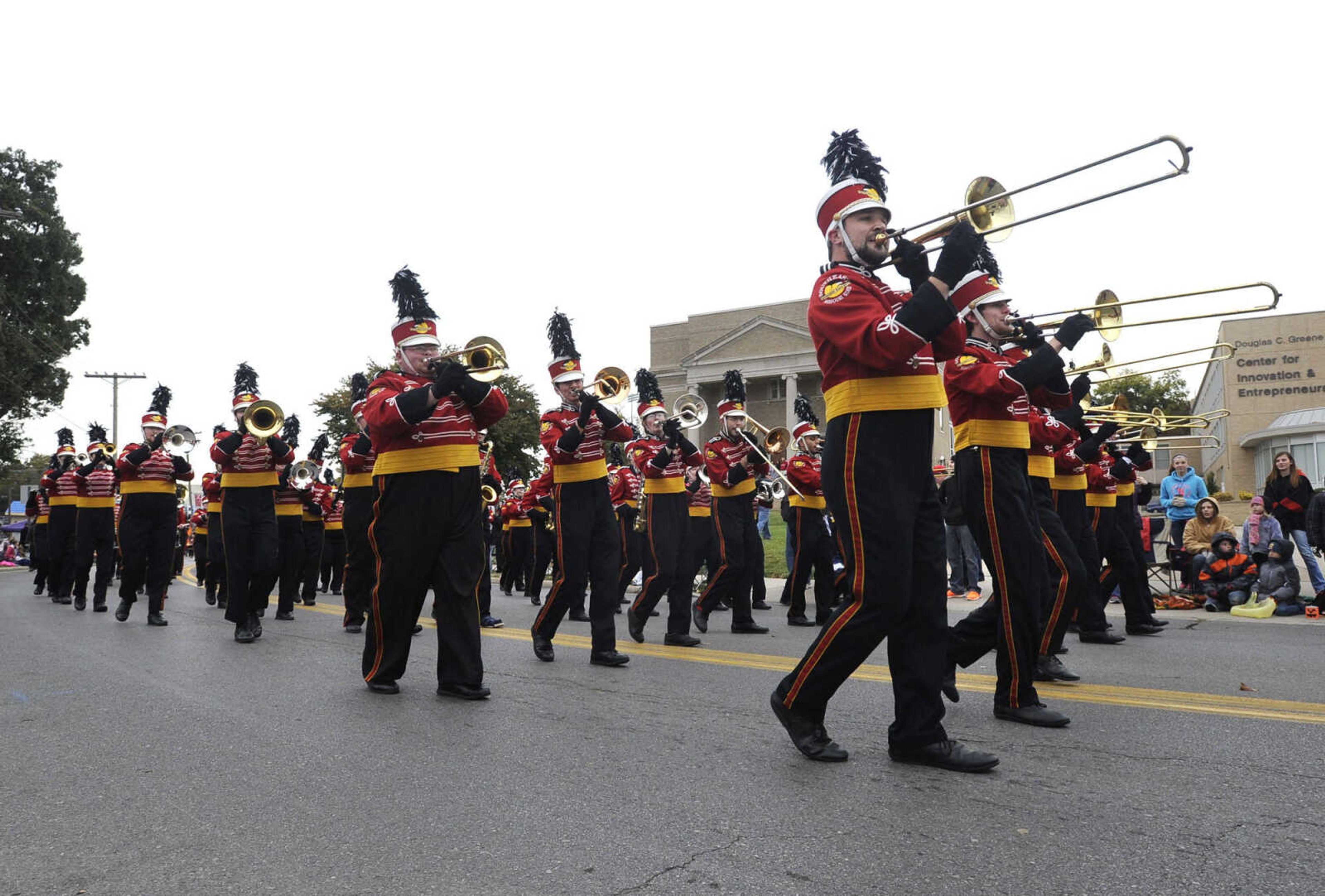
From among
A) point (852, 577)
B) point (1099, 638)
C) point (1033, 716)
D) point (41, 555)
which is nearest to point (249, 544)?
point (852, 577)

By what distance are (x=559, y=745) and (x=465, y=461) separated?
206 centimetres

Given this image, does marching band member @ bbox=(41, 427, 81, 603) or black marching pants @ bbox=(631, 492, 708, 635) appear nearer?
black marching pants @ bbox=(631, 492, 708, 635)

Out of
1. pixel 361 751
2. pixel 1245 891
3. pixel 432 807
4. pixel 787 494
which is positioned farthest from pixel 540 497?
pixel 1245 891

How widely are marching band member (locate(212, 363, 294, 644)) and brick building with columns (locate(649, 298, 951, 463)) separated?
52303mm

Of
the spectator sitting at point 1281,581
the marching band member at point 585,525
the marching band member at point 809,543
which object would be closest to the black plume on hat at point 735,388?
the marching band member at point 809,543

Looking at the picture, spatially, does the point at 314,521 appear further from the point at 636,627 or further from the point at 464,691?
the point at 464,691

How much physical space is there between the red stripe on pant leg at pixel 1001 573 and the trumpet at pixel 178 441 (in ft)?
29.9

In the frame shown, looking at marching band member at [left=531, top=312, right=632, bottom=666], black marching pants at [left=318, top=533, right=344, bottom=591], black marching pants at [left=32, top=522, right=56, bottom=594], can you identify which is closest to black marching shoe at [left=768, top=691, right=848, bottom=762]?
marching band member at [left=531, top=312, right=632, bottom=666]

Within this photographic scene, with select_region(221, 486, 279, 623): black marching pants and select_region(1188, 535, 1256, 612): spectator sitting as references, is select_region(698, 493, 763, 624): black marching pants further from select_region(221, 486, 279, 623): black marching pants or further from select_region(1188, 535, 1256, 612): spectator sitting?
select_region(1188, 535, 1256, 612): spectator sitting

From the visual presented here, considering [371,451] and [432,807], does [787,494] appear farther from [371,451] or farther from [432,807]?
[432,807]

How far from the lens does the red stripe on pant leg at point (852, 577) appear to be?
3.96 m

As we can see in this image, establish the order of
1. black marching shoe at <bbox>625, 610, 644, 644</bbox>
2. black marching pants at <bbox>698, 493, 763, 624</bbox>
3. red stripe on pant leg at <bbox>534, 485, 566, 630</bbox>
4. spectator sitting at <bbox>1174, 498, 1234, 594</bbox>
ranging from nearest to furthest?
red stripe on pant leg at <bbox>534, 485, 566, 630</bbox>, black marching shoe at <bbox>625, 610, 644, 644</bbox>, black marching pants at <bbox>698, 493, 763, 624</bbox>, spectator sitting at <bbox>1174, 498, 1234, 594</bbox>

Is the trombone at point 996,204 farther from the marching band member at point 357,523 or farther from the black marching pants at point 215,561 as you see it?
the black marching pants at point 215,561

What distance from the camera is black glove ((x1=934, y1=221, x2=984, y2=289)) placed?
3684mm
